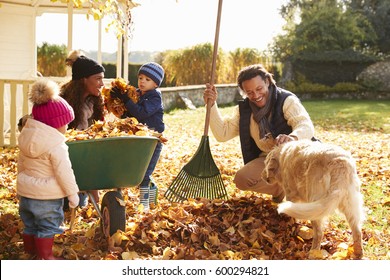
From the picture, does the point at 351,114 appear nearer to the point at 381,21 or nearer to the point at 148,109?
the point at 381,21

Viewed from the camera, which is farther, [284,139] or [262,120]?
[262,120]

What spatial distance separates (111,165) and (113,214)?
1.22ft

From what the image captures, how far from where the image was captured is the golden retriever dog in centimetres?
341

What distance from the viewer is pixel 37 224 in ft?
11.9

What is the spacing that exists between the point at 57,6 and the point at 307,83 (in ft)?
40.0

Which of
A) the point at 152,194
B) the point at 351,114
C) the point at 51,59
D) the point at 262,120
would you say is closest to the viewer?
the point at 262,120

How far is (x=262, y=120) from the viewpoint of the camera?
15.6ft

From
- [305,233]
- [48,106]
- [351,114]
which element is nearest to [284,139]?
[305,233]

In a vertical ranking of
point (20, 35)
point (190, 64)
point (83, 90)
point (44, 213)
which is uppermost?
point (20, 35)

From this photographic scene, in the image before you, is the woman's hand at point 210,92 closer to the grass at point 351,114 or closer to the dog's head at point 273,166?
the dog's head at point 273,166

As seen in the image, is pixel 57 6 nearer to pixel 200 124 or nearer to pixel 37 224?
pixel 200 124

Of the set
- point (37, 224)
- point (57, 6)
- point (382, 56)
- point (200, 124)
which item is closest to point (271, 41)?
point (382, 56)

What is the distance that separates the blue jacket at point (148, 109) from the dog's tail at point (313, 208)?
6.01ft

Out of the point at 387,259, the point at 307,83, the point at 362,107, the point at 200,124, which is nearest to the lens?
the point at 387,259
